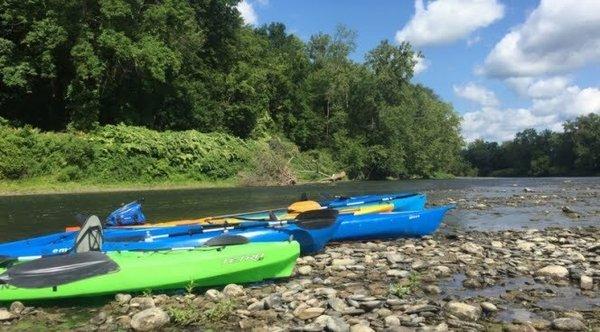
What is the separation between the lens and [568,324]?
17.5ft

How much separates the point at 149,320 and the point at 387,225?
7.21 m

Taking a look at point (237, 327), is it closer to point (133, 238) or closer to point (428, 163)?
point (133, 238)

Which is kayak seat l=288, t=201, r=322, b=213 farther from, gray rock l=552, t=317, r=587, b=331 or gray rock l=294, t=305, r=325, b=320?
gray rock l=552, t=317, r=587, b=331

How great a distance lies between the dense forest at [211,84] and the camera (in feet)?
103

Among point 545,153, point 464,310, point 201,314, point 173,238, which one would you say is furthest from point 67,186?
point 545,153

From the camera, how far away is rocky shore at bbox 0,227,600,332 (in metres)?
5.65

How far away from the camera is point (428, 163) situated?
6397 centimetres

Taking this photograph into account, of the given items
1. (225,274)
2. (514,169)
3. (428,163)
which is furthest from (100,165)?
(514,169)

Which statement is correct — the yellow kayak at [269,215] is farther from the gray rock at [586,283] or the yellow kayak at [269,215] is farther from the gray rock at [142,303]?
the gray rock at [586,283]

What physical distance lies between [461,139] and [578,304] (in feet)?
255

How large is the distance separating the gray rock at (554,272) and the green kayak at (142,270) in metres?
3.71

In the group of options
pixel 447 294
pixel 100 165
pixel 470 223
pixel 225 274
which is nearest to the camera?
pixel 447 294

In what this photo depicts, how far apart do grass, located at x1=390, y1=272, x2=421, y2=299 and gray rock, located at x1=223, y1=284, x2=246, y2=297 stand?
2.05m

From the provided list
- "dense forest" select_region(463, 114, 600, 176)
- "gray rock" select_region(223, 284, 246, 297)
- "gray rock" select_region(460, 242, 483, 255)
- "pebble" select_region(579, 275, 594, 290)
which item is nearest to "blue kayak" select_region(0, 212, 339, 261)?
"gray rock" select_region(223, 284, 246, 297)
